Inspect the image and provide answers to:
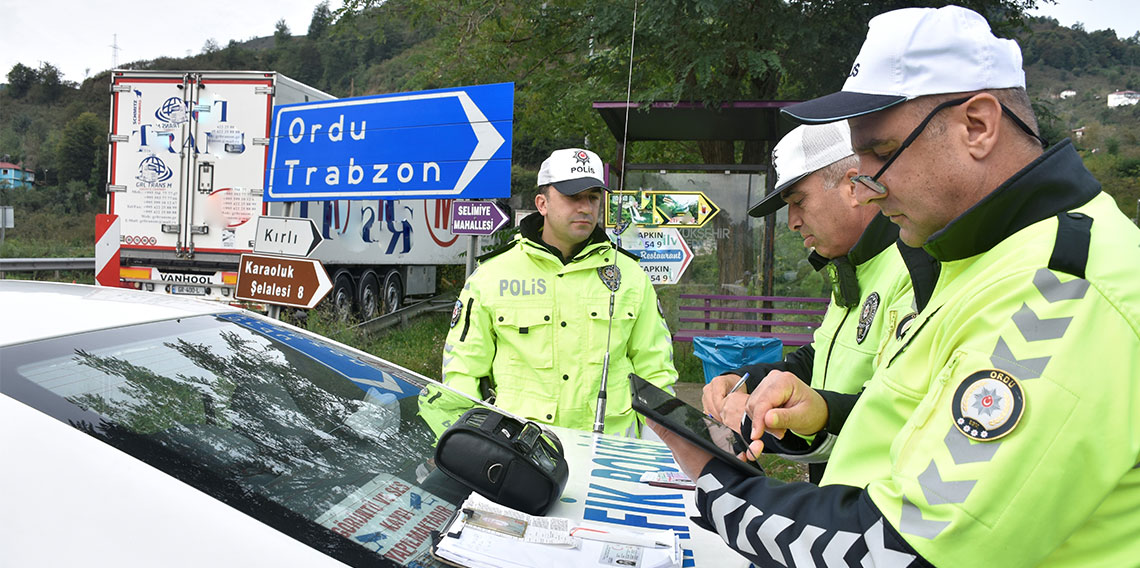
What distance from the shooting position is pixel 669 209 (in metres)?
8.45

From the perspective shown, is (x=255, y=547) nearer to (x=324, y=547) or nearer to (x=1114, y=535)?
(x=324, y=547)

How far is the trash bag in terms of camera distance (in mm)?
6684

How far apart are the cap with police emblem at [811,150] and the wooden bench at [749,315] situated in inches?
247

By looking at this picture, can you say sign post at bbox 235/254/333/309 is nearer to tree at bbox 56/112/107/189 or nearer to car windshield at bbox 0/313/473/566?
car windshield at bbox 0/313/473/566

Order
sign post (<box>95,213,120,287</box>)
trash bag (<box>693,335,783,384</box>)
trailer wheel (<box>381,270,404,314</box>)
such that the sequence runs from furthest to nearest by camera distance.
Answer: trailer wheel (<box>381,270,404,314</box>) < sign post (<box>95,213,120,287</box>) < trash bag (<box>693,335,783,384</box>)

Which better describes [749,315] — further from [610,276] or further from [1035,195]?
[1035,195]

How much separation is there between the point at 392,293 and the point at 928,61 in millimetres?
14052

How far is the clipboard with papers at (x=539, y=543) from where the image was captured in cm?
158

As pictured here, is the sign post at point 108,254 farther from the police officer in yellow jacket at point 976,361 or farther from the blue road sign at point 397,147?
the police officer in yellow jacket at point 976,361

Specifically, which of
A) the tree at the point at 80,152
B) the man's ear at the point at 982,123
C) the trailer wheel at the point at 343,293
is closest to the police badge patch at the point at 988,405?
the man's ear at the point at 982,123

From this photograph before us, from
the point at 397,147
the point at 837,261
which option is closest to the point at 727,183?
the point at 397,147

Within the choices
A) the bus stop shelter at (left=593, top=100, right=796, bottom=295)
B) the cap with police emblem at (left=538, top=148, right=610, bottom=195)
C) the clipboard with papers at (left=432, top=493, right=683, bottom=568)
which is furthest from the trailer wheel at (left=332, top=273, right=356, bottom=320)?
the clipboard with papers at (left=432, top=493, right=683, bottom=568)

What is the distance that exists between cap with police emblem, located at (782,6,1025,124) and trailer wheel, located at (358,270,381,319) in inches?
474

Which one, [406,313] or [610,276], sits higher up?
[610,276]
